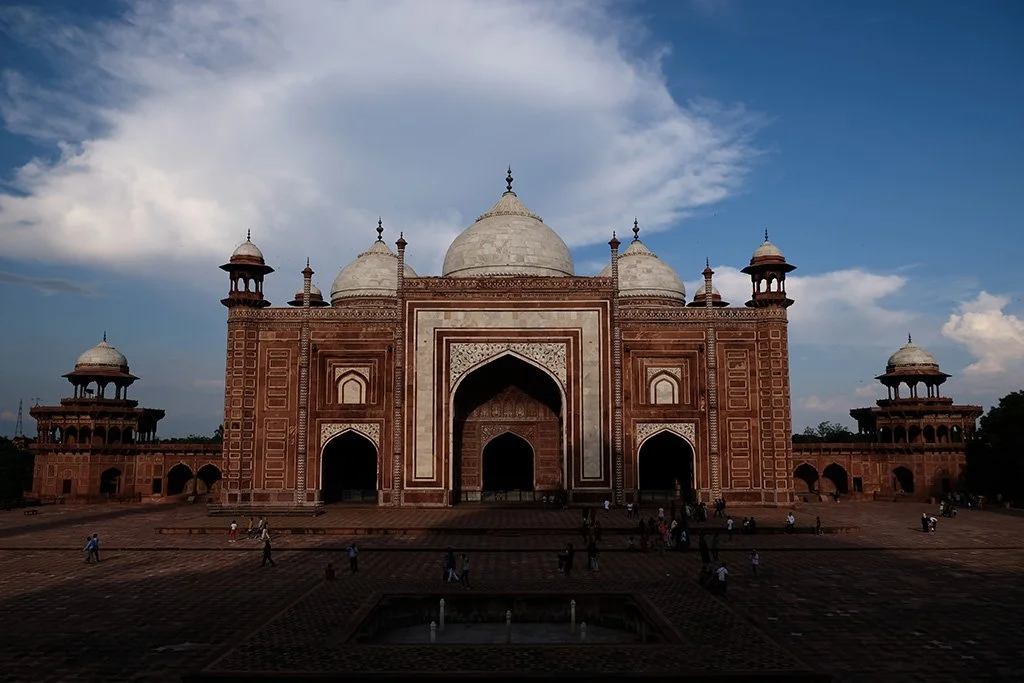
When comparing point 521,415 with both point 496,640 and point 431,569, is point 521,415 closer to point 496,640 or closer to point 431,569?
point 431,569

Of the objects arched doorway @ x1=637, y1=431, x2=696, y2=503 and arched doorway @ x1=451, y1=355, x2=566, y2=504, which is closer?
arched doorway @ x1=451, y1=355, x2=566, y2=504

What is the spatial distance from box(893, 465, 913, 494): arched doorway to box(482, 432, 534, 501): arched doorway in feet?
54.2

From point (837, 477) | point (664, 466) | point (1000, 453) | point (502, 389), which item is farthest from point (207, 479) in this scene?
point (1000, 453)

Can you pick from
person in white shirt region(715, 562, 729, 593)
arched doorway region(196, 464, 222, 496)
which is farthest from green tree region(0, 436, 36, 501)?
person in white shirt region(715, 562, 729, 593)

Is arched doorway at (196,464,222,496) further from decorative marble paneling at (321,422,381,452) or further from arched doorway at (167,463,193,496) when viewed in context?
decorative marble paneling at (321,422,381,452)

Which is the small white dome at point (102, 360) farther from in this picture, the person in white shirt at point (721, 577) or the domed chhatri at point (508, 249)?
the person in white shirt at point (721, 577)

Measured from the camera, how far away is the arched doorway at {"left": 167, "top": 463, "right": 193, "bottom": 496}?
36.6 metres

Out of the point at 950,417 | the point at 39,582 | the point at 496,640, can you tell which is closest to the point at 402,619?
the point at 496,640

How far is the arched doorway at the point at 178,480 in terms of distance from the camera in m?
36.6

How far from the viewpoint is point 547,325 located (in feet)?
92.2

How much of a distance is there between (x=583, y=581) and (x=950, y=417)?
27.2m

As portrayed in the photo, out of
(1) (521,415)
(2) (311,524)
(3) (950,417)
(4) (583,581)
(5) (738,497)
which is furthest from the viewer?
(3) (950,417)

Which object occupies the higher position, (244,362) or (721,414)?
(244,362)

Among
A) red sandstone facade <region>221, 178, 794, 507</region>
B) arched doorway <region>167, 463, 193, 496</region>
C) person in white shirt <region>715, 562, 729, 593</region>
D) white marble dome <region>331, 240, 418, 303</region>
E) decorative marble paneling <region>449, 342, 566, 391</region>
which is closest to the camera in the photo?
person in white shirt <region>715, 562, 729, 593</region>
